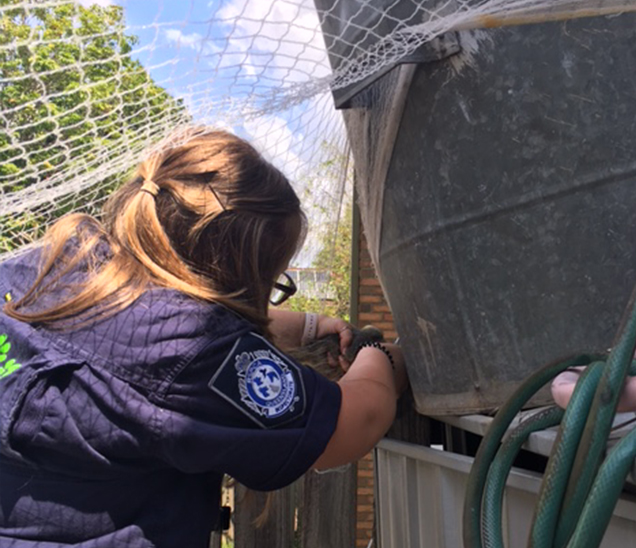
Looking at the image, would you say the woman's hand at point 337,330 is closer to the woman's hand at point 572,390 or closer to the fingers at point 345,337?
the fingers at point 345,337

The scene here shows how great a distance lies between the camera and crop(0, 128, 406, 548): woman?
1048mm

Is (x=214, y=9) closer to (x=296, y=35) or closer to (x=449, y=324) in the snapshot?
(x=296, y=35)

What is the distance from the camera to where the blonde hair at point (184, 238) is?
3.74 ft

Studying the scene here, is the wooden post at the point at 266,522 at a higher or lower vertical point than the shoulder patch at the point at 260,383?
lower

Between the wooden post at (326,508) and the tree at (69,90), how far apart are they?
1.62m

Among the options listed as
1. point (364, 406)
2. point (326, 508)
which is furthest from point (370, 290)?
point (364, 406)

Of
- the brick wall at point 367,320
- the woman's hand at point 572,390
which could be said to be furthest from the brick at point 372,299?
the woman's hand at point 572,390

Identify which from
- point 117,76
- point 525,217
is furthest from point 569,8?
point 117,76

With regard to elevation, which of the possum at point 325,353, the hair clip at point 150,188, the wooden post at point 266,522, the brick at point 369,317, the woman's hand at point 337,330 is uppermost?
the brick at point 369,317

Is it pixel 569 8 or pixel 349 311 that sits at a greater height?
pixel 349 311

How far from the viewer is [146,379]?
1051 mm

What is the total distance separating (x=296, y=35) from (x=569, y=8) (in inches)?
17.5

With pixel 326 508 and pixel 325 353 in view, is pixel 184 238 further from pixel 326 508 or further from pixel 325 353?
pixel 326 508

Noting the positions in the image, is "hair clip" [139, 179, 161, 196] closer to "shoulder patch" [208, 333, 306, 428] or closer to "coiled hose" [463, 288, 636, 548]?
"shoulder patch" [208, 333, 306, 428]
